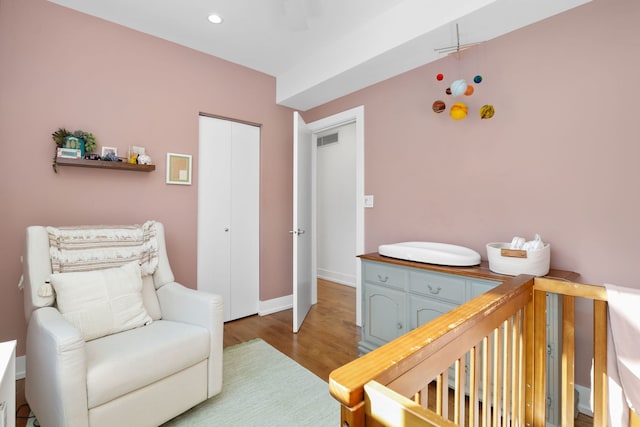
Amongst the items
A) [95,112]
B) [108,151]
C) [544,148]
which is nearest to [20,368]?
[108,151]

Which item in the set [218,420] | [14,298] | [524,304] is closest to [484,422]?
[524,304]

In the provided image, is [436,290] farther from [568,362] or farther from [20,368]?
[20,368]

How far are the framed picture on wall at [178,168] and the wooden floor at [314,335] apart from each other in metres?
1.41

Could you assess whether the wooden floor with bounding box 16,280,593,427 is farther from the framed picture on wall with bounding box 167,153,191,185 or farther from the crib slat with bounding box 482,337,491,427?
the framed picture on wall with bounding box 167,153,191,185

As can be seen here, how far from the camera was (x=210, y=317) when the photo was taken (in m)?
1.70

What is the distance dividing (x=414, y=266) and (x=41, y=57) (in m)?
2.89

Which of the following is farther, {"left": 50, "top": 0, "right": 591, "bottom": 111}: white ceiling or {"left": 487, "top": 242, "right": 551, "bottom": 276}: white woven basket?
{"left": 50, "top": 0, "right": 591, "bottom": 111}: white ceiling

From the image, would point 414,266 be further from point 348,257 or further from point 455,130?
point 348,257

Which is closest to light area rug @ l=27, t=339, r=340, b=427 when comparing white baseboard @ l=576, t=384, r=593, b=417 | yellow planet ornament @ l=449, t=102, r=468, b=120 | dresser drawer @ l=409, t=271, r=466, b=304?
dresser drawer @ l=409, t=271, r=466, b=304

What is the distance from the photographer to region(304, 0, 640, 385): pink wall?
5.32 ft

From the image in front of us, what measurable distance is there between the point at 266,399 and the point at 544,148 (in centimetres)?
223

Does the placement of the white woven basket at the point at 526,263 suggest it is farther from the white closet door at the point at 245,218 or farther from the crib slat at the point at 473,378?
the white closet door at the point at 245,218

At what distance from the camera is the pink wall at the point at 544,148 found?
1.62 m

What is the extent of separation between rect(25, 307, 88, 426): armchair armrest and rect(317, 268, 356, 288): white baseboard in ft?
11.4
